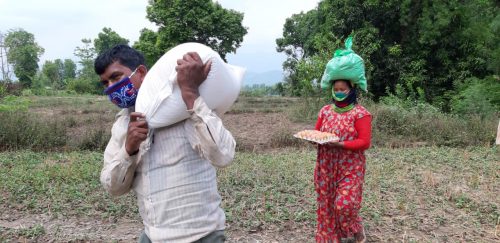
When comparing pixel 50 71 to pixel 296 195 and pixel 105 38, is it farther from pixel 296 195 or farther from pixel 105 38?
pixel 296 195

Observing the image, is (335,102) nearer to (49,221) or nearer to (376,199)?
(376,199)

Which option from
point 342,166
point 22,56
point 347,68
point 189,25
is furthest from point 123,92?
point 22,56

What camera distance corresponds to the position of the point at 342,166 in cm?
322

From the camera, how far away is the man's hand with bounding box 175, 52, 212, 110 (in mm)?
1449

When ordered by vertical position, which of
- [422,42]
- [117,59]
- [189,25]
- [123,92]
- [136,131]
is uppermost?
[189,25]

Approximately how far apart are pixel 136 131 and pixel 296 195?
11.3 ft

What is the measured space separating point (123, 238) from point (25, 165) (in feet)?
10.8

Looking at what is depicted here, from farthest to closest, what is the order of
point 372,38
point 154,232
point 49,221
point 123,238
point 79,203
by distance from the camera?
1. point 372,38
2. point 79,203
3. point 49,221
4. point 123,238
5. point 154,232

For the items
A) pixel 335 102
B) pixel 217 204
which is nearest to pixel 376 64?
pixel 335 102

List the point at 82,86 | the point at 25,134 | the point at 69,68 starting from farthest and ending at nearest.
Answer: the point at 69,68 → the point at 82,86 → the point at 25,134

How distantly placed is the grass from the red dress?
44 centimetres

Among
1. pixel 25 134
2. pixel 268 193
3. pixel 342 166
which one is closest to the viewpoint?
pixel 342 166

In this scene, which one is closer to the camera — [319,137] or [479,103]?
[319,137]

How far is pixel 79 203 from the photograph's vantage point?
4434 mm
